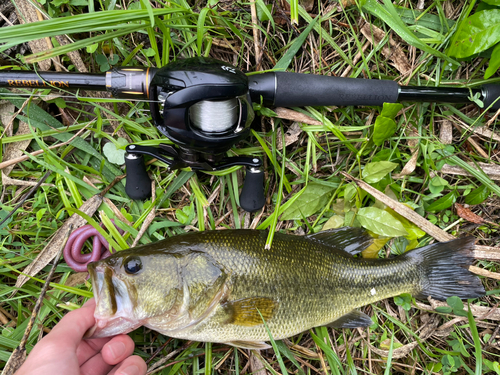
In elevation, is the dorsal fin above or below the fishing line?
below

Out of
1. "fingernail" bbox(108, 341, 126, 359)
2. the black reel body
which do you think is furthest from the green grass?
"fingernail" bbox(108, 341, 126, 359)

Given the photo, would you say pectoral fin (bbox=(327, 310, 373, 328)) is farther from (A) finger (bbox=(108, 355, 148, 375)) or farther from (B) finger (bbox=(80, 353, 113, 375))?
(B) finger (bbox=(80, 353, 113, 375))

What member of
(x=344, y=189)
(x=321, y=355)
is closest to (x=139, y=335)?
(x=321, y=355)

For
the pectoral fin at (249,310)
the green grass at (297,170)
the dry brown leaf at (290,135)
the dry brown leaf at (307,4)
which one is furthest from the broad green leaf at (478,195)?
the dry brown leaf at (307,4)

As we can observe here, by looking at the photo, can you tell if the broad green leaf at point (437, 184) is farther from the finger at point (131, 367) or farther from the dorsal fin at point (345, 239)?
the finger at point (131, 367)

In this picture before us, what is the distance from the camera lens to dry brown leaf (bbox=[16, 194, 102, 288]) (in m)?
2.41

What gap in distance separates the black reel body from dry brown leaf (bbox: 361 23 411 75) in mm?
1169

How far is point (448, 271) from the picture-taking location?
95.3 inches

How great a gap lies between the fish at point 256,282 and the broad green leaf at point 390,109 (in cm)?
86

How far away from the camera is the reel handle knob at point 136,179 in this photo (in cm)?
226

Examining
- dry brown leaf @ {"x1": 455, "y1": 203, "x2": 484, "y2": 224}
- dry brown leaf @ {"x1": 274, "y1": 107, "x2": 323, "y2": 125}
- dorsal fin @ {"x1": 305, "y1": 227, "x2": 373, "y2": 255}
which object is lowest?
dorsal fin @ {"x1": 305, "y1": 227, "x2": 373, "y2": 255}

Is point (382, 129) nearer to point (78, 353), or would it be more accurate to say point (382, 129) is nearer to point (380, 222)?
point (380, 222)

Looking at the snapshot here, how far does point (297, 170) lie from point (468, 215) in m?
1.38

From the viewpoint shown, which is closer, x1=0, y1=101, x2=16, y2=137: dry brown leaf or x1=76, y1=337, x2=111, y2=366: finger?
x1=76, y1=337, x2=111, y2=366: finger
